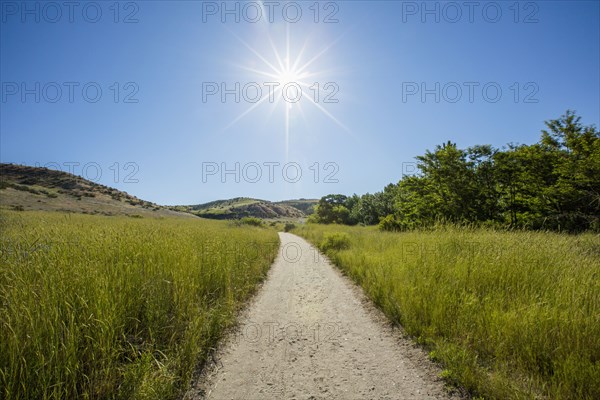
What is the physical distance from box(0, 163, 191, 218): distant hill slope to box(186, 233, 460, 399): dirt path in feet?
129

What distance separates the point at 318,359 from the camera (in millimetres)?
3887

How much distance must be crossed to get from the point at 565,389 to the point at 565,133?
25.6m

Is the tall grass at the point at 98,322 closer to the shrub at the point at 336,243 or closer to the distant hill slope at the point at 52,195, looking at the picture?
the shrub at the point at 336,243

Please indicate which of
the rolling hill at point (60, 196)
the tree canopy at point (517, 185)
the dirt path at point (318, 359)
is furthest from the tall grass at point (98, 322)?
the rolling hill at point (60, 196)

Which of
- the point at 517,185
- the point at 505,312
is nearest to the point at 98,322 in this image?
the point at 505,312

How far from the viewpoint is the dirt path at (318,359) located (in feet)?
10.3

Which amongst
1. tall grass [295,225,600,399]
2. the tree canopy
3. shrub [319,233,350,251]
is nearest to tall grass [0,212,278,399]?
tall grass [295,225,600,399]

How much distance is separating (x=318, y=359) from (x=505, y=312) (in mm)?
3153

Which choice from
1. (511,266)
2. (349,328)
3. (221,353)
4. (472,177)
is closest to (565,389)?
(349,328)

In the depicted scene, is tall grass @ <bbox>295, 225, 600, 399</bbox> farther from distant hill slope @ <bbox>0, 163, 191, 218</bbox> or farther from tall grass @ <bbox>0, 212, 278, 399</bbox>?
distant hill slope @ <bbox>0, 163, 191, 218</bbox>

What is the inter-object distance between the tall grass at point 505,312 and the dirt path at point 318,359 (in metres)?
0.41

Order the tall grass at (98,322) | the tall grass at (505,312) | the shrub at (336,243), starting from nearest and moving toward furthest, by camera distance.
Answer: the tall grass at (98,322) → the tall grass at (505,312) → the shrub at (336,243)

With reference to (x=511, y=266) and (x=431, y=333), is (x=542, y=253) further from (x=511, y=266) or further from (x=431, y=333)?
(x=431, y=333)

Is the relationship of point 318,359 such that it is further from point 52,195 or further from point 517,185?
point 52,195
